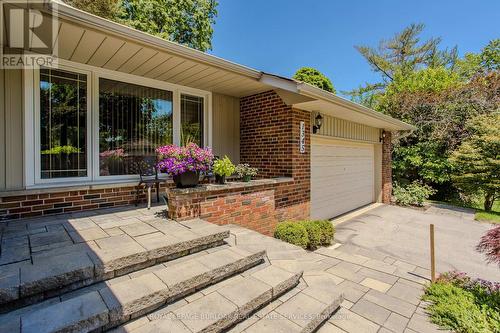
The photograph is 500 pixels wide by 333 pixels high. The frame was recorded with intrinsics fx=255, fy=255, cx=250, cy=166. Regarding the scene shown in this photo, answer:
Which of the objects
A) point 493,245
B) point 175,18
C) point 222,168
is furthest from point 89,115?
point 175,18

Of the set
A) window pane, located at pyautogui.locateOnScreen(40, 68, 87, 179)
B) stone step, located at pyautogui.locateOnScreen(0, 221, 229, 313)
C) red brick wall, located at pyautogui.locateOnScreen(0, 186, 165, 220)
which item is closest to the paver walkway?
stone step, located at pyautogui.locateOnScreen(0, 221, 229, 313)

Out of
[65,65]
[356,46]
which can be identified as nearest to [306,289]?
[65,65]

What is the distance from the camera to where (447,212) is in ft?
27.2

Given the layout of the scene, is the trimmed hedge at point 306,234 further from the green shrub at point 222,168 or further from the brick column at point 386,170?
the brick column at point 386,170

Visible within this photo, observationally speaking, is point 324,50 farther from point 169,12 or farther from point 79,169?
point 79,169

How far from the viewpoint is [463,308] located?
2.46 meters

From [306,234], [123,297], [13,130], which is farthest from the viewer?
[306,234]

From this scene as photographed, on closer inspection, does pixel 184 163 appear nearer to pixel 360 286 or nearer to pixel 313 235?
pixel 313 235

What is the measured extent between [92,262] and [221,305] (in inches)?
42.5

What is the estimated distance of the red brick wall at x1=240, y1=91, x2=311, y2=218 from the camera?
5.16 meters

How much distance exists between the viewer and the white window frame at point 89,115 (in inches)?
133

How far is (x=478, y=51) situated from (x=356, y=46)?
7988mm

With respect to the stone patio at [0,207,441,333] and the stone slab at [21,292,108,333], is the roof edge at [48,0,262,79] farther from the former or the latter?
the stone slab at [21,292,108,333]

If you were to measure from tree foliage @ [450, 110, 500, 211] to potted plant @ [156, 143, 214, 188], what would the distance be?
30.6ft
